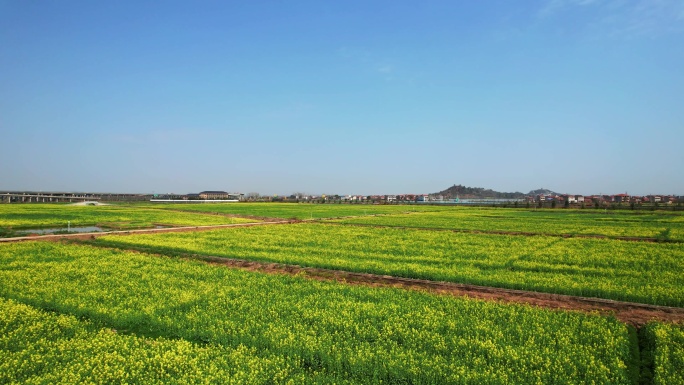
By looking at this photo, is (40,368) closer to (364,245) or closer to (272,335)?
(272,335)

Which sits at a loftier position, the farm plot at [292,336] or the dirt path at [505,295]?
the farm plot at [292,336]

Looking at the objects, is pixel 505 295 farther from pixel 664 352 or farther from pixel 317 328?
pixel 317 328

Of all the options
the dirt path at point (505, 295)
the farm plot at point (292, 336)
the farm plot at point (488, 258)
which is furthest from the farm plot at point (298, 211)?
the farm plot at point (292, 336)

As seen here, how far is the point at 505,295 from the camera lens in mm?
15438

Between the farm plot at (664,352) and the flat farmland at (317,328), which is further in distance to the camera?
the flat farmland at (317,328)

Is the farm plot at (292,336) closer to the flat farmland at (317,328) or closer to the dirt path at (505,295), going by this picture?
the flat farmland at (317,328)

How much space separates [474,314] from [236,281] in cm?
968

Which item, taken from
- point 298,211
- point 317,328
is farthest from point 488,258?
point 298,211

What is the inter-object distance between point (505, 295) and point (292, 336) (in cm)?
995

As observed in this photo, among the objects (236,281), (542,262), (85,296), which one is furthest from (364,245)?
(85,296)

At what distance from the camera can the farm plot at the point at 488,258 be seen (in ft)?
53.0

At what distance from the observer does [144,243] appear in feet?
93.6

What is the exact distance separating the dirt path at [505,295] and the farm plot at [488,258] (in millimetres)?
614

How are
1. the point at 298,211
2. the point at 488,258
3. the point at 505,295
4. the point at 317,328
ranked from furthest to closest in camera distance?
the point at 298,211 < the point at 488,258 < the point at 505,295 < the point at 317,328
